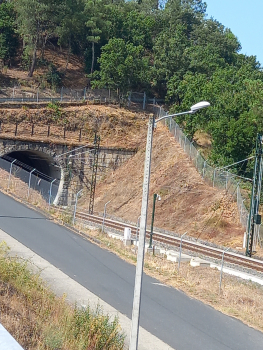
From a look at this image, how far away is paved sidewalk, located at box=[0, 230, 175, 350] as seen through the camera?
12711 mm

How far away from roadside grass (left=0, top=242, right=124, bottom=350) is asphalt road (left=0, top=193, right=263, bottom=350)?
2.62 metres

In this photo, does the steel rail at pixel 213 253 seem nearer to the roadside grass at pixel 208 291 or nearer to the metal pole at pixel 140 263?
the roadside grass at pixel 208 291

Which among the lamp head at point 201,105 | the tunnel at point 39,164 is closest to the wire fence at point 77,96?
the tunnel at point 39,164

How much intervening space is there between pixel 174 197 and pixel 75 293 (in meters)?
29.7

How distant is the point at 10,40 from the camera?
72062 millimetres

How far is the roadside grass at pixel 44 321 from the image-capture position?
31.2 ft

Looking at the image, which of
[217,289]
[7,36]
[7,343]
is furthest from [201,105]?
[7,36]

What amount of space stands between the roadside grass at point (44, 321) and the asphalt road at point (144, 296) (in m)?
2.62

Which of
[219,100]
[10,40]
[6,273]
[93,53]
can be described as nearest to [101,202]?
[219,100]

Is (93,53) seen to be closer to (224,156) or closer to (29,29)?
(29,29)

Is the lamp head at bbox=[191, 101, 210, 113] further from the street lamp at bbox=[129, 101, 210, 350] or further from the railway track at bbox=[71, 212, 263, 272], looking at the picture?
the railway track at bbox=[71, 212, 263, 272]

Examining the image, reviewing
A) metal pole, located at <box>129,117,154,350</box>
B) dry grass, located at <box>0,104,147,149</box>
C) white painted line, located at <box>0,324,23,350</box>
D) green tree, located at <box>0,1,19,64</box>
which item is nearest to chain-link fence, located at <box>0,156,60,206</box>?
dry grass, located at <box>0,104,147,149</box>

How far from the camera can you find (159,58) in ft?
232

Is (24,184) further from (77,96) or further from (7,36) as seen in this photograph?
(7,36)
